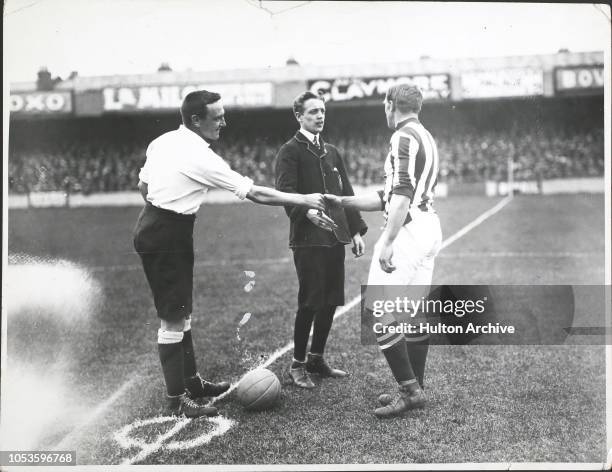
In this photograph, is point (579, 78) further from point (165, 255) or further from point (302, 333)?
point (165, 255)

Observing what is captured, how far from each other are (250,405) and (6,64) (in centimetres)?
261

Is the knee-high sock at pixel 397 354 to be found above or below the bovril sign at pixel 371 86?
below

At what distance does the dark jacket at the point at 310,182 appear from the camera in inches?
138

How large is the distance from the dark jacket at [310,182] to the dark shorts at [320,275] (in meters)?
0.06

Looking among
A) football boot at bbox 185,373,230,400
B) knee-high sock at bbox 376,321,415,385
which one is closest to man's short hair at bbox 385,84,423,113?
knee-high sock at bbox 376,321,415,385

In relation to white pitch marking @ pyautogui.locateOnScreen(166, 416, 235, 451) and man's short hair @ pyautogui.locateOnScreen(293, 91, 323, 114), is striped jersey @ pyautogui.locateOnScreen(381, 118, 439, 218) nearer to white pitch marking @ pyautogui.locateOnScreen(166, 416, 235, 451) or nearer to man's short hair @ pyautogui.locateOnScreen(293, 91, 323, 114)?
man's short hair @ pyautogui.locateOnScreen(293, 91, 323, 114)

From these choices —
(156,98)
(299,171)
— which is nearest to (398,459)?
(299,171)

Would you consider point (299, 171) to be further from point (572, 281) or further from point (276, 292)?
point (572, 281)

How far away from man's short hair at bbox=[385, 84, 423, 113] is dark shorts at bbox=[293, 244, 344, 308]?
2.95ft

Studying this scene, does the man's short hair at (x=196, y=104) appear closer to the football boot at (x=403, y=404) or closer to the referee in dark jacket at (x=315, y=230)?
the referee in dark jacket at (x=315, y=230)

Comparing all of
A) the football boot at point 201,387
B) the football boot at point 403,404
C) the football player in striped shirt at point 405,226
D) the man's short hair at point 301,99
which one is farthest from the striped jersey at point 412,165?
the football boot at point 201,387

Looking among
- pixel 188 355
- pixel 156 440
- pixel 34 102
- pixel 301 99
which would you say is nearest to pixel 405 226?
pixel 301 99

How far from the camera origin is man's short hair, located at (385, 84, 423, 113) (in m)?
3.23

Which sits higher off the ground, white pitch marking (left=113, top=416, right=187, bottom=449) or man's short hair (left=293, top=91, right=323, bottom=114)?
man's short hair (left=293, top=91, right=323, bottom=114)
